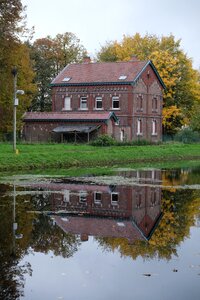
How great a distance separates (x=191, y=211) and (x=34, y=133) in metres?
43.7

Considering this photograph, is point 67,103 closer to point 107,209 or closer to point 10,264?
point 107,209

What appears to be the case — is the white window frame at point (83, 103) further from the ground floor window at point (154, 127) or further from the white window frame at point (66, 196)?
the white window frame at point (66, 196)

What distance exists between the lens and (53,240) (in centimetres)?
1273

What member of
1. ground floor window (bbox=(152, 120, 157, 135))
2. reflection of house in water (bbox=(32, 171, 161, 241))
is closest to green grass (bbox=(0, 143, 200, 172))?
reflection of house in water (bbox=(32, 171, 161, 241))

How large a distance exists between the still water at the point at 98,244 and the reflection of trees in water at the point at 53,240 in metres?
0.02

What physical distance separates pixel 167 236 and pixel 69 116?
45.2 metres

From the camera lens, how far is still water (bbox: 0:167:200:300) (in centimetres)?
939

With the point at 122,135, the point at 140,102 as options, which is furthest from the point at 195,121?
Answer: the point at 122,135

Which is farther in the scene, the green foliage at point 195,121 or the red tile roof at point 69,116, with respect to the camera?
the green foliage at point 195,121

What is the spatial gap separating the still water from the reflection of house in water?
0.08 feet

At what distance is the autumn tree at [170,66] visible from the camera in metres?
69.4

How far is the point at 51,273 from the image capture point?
10188 millimetres

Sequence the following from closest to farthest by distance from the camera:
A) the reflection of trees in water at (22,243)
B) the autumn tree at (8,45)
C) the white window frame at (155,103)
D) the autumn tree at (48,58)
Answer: the reflection of trees in water at (22,243) → the autumn tree at (8,45) → the white window frame at (155,103) → the autumn tree at (48,58)

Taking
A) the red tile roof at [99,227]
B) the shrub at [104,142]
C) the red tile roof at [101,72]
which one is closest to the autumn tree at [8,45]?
the shrub at [104,142]
